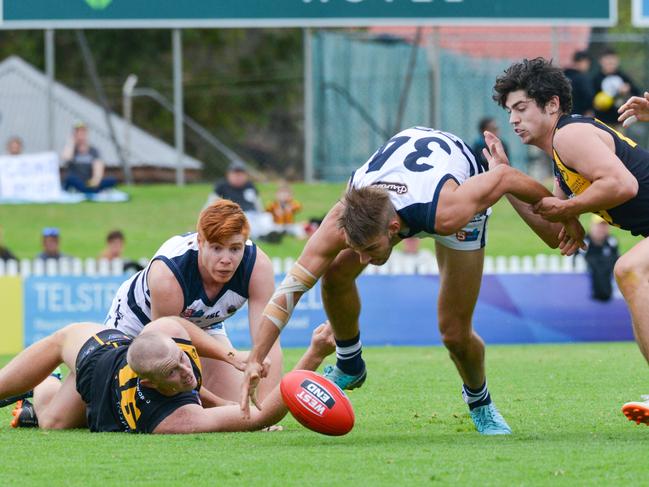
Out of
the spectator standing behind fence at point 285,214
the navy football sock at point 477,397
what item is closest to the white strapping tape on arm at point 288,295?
the navy football sock at point 477,397

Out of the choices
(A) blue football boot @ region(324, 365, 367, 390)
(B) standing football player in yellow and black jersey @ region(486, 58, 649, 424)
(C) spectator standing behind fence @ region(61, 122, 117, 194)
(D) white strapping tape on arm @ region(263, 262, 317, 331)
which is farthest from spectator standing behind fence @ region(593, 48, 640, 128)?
(D) white strapping tape on arm @ region(263, 262, 317, 331)

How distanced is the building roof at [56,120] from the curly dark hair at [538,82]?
18595 millimetres

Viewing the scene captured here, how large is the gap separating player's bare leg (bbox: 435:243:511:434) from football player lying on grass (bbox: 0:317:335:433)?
0.73 metres

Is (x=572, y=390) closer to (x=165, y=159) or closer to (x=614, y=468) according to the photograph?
(x=614, y=468)

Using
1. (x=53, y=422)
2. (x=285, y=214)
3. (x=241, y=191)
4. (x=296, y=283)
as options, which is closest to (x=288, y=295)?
(x=296, y=283)

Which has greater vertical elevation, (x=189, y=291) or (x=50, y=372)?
(x=189, y=291)

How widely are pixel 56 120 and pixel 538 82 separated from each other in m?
21.5

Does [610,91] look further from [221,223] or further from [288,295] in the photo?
[288,295]

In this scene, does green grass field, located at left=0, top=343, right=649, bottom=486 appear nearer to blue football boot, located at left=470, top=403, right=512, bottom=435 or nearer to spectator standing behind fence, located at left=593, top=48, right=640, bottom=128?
blue football boot, located at left=470, top=403, right=512, bottom=435

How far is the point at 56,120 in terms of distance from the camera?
27.1 m

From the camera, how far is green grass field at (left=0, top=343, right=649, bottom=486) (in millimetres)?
5512

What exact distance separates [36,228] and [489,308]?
929 cm

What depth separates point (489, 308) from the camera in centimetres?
1575

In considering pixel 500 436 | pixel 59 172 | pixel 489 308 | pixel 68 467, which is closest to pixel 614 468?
pixel 500 436
